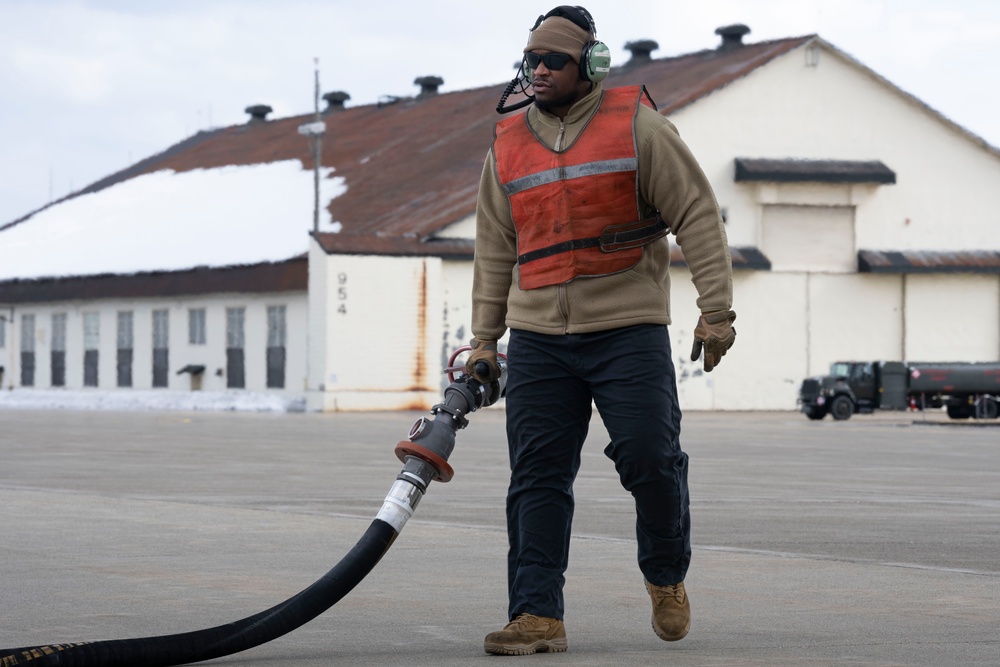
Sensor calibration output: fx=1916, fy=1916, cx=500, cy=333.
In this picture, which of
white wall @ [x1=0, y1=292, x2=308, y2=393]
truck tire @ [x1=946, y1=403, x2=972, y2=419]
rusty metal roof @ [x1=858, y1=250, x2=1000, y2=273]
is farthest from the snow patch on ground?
rusty metal roof @ [x1=858, y1=250, x2=1000, y2=273]

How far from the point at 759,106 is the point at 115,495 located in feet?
124

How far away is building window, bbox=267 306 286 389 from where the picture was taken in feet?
159

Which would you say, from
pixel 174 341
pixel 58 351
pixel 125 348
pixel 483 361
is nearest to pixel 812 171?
pixel 174 341

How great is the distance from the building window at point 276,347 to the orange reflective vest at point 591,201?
138ft

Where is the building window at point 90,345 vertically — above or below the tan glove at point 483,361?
above

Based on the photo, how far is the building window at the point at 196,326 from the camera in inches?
2058

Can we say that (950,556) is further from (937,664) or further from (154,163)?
(154,163)

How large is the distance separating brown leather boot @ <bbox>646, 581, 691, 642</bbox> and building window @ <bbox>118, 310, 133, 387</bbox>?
162ft

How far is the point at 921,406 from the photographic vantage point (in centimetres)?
4266

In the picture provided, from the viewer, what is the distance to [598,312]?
6539 millimetres

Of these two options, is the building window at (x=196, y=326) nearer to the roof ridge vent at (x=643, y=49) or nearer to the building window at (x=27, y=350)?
the building window at (x=27, y=350)

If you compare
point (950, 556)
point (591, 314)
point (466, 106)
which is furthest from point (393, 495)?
point (466, 106)

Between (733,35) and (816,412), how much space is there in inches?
611

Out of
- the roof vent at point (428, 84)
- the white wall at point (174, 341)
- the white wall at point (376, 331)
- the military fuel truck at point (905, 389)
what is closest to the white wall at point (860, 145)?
the military fuel truck at point (905, 389)
